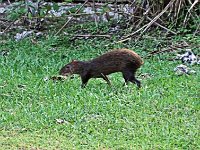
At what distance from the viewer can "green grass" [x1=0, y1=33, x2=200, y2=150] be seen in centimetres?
541

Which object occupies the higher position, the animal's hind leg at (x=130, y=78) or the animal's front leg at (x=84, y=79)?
the animal's hind leg at (x=130, y=78)

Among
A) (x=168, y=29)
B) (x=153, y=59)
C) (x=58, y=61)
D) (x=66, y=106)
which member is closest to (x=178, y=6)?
(x=168, y=29)

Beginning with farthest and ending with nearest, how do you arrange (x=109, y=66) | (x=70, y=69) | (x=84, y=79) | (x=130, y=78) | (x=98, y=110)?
1. (x=70, y=69)
2. (x=84, y=79)
3. (x=109, y=66)
4. (x=130, y=78)
5. (x=98, y=110)

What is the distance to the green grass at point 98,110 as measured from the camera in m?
5.41

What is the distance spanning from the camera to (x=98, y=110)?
622cm

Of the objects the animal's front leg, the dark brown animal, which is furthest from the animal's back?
the animal's front leg

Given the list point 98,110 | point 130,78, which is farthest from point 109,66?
point 98,110

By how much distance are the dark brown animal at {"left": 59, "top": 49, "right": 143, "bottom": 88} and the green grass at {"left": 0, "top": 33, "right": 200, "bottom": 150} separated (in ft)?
0.41

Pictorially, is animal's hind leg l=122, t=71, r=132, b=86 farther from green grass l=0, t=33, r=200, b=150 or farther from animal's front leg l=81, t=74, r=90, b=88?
animal's front leg l=81, t=74, r=90, b=88

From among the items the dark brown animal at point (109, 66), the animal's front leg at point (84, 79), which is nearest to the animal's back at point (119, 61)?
the dark brown animal at point (109, 66)

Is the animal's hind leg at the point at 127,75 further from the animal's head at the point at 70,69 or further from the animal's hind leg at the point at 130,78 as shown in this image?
the animal's head at the point at 70,69

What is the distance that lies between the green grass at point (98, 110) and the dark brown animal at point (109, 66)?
4.9 inches

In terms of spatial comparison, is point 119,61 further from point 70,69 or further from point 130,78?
point 70,69

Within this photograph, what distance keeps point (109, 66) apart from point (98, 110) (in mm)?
1068
